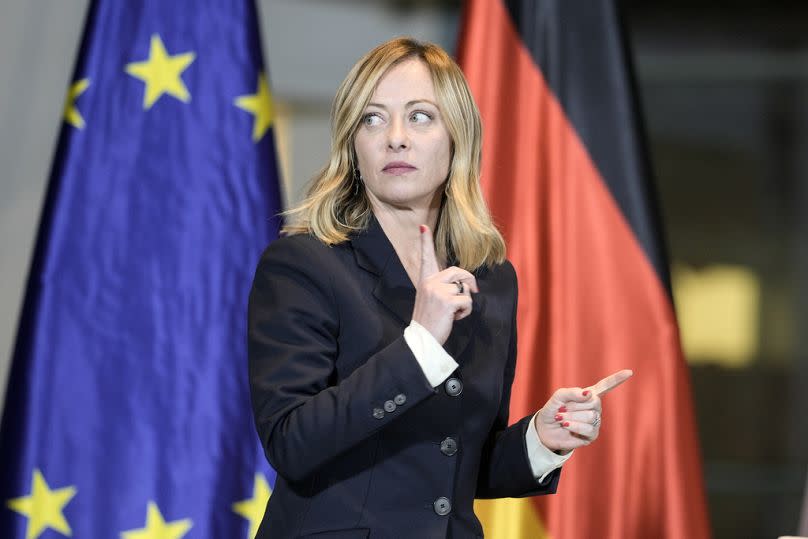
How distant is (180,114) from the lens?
253 cm

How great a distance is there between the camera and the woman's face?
1610mm

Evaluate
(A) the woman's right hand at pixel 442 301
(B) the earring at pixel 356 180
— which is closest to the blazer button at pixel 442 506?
(A) the woman's right hand at pixel 442 301

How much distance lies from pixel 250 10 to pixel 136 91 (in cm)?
34

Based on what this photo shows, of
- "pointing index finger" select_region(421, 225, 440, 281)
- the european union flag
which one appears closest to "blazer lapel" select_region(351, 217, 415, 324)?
"pointing index finger" select_region(421, 225, 440, 281)

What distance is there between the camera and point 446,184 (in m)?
1.75

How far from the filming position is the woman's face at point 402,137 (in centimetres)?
161

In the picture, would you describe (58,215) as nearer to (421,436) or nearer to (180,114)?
(180,114)

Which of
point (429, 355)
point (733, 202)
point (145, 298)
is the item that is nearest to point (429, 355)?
point (429, 355)

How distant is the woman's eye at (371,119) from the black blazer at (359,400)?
15cm

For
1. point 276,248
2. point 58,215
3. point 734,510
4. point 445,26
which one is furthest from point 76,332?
point 734,510

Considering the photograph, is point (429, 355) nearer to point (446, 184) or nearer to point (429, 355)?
point (429, 355)

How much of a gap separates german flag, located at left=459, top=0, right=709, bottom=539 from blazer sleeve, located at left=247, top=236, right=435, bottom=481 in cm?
114

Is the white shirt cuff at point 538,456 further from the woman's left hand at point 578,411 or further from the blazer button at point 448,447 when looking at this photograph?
the blazer button at point 448,447

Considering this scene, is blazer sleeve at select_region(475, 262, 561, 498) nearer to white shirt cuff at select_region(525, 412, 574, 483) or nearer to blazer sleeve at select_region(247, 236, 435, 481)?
white shirt cuff at select_region(525, 412, 574, 483)
